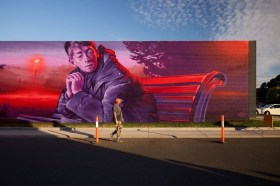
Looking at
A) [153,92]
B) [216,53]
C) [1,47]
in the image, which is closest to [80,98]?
[153,92]

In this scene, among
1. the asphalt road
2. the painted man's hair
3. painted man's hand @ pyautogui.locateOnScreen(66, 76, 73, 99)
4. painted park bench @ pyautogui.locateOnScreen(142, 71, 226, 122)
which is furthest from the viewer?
the painted man's hair

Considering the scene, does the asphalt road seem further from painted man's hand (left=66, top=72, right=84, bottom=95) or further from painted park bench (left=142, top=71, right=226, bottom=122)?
→ painted man's hand (left=66, top=72, right=84, bottom=95)

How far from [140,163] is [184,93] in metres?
16.3

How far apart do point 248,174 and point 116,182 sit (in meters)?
3.19

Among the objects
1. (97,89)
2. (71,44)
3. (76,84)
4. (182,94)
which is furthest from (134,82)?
(71,44)

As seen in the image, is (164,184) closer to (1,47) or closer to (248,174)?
(248,174)

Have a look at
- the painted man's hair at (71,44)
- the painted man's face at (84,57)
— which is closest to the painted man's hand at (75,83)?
the painted man's face at (84,57)

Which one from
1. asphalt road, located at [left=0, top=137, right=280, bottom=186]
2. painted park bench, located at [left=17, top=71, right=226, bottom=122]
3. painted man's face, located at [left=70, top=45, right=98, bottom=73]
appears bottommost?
asphalt road, located at [left=0, top=137, right=280, bottom=186]

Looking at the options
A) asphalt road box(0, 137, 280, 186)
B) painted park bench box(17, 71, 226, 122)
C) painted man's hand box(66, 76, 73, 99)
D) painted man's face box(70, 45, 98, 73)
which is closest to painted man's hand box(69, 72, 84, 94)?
painted man's hand box(66, 76, 73, 99)

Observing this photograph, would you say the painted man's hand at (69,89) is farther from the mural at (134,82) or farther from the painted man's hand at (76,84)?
the painted man's hand at (76,84)

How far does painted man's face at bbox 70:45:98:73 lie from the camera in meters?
25.6

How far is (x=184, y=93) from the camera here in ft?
83.4

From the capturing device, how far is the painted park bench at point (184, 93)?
25281 mm

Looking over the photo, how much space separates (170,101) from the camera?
83.1ft
